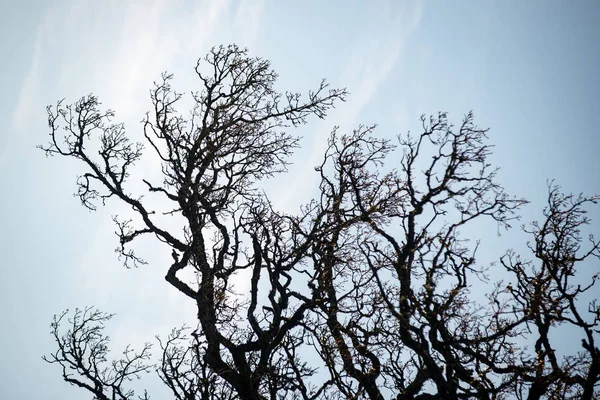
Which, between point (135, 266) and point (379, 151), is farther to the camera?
point (135, 266)

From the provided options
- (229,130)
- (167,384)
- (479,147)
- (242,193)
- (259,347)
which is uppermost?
(229,130)

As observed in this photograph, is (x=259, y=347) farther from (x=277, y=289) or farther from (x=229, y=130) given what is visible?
(x=229, y=130)

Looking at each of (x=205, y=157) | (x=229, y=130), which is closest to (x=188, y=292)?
(x=205, y=157)

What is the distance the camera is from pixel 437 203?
8.77 m

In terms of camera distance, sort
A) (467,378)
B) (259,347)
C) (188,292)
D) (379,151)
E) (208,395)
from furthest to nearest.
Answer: (379,151) < (188,292) < (259,347) < (208,395) < (467,378)

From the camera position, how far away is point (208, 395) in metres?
8.43

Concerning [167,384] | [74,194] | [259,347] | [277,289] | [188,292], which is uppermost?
[74,194]

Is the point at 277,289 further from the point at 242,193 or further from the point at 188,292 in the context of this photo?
the point at 242,193

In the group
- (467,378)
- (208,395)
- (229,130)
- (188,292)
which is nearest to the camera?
(467,378)

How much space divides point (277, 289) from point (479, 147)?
220 inches

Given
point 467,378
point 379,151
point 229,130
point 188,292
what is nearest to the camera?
point 467,378

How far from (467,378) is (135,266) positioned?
390 inches

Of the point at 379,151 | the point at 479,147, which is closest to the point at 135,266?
the point at 379,151

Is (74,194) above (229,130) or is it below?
below
